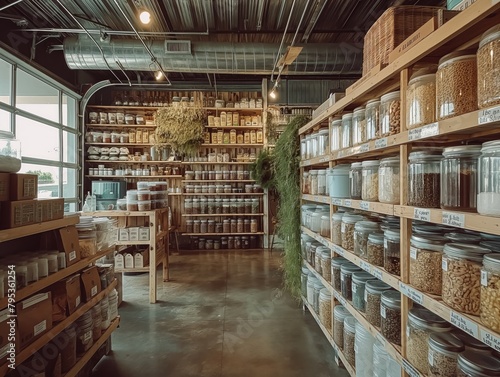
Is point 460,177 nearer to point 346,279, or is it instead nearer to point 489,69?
point 489,69

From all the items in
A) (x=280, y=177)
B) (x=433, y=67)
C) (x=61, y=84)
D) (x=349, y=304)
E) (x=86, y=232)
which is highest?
(x=61, y=84)

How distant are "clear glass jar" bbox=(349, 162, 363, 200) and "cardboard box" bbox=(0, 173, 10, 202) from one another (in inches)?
77.1

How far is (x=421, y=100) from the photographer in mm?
1318

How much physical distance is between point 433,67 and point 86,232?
7.84 feet

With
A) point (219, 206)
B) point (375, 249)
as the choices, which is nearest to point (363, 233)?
point (375, 249)

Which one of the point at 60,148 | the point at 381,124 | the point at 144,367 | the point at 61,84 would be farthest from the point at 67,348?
the point at 61,84

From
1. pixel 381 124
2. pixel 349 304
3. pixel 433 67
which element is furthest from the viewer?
pixel 349 304

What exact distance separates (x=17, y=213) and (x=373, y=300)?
1.94m

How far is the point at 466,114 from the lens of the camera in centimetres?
107

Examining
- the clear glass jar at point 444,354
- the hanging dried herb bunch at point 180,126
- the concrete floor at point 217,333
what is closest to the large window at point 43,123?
the hanging dried herb bunch at point 180,126

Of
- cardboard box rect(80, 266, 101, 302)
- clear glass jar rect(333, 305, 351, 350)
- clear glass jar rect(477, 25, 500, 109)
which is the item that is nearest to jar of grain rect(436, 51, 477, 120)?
clear glass jar rect(477, 25, 500, 109)

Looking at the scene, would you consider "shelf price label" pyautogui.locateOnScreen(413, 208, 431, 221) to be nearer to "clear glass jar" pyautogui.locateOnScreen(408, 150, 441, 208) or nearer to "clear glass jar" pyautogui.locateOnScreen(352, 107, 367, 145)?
"clear glass jar" pyautogui.locateOnScreen(408, 150, 441, 208)

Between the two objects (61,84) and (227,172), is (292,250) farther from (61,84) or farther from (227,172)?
(61,84)

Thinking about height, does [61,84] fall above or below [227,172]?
above
